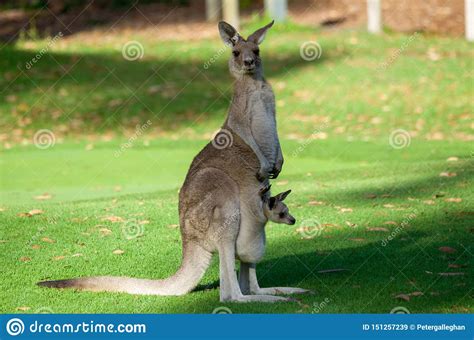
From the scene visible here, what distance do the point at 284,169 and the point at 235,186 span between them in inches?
288

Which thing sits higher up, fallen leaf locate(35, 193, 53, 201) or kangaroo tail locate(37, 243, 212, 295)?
fallen leaf locate(35, 193, 53, 201)

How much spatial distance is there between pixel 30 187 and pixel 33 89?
747 centimetres

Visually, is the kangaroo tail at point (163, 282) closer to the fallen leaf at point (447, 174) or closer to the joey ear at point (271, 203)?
the joey ear at point (271, 203)

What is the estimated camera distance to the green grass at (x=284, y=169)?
7.62m

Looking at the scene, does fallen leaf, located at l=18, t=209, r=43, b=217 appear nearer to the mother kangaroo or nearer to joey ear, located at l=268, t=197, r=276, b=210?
the mother kangaroo

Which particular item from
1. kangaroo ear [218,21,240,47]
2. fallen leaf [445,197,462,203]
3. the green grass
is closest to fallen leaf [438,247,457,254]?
the green grass

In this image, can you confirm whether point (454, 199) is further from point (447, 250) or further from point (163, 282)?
point (163, 282)

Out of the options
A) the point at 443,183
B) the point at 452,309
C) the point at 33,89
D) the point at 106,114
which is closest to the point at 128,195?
the point at 443,183

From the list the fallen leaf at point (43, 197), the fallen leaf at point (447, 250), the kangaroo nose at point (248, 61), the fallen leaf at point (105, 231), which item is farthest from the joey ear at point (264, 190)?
the fallen leaf at point (43, 197)

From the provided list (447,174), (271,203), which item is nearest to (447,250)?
(271,203)

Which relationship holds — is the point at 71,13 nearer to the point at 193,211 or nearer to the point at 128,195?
the point at 128,195

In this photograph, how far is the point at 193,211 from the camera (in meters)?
6.84

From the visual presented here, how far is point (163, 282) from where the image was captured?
7.13m

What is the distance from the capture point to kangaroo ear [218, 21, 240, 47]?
22.6 ft
